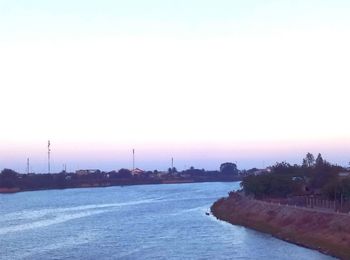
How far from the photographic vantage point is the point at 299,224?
47031 mm

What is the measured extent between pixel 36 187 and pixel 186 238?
15303 cm

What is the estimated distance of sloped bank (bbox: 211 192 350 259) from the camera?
38.9 meters

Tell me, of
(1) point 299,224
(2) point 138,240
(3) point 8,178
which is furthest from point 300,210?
(3) point 8,178

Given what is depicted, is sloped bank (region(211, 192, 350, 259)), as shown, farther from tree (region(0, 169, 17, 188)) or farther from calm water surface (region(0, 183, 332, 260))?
tree (region(0, 169, 17, 188))

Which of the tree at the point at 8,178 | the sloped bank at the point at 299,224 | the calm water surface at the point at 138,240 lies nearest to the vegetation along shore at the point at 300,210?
the sloped bank at the point at 299,224

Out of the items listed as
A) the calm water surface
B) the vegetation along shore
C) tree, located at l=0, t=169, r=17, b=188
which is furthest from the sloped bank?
tree, located at l=0, t=169, r=17, b=188

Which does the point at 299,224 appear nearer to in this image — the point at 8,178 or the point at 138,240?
the point at 138,240

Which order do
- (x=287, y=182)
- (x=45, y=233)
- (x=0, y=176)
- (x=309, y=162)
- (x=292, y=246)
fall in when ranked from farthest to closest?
(x=0, y=176) < (x=309, y=162) < (x=287, y=182) < (x=45, y=233) < (x=292, y=246)

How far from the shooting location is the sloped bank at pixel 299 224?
3888 centimetres

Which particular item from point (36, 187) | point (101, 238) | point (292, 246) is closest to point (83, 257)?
point (101, 238)

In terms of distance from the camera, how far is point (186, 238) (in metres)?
48.3

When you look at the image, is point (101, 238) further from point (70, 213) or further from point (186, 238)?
point (70, 213)

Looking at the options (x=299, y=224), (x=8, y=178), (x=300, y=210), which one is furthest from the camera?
(x=8, y=178)

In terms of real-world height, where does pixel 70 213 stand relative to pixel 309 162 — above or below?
below
